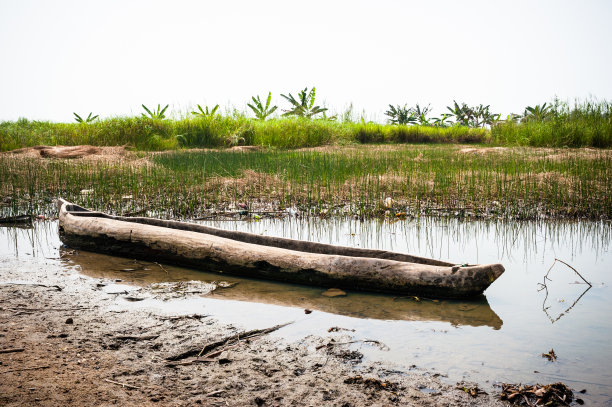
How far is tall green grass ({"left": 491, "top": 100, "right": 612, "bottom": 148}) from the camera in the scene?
556 inches

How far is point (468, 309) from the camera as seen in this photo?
3084 mm

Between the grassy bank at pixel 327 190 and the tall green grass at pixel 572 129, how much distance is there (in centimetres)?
564

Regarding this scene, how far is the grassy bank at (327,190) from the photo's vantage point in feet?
22.1

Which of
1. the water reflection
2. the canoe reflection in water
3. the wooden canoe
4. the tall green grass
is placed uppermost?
the tall green grass

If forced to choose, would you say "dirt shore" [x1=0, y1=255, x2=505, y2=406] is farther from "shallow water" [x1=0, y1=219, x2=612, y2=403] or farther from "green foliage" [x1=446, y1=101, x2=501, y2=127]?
"green foliage" [x1=446, y1=101, x2=501, y2=127]

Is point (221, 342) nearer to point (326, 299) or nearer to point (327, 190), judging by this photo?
point (326, 299)

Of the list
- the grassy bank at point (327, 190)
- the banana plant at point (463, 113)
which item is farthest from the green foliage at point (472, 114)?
the grassy bank at point (327, 190)

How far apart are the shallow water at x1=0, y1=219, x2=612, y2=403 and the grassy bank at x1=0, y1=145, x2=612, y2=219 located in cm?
152

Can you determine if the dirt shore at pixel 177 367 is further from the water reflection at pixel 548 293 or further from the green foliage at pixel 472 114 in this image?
the green foliage at pixel 472 114

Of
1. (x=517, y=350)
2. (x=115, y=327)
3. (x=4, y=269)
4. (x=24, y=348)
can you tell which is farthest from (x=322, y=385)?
(x=4, y=269)

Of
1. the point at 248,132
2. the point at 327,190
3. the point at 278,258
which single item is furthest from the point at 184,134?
the point at 278,258

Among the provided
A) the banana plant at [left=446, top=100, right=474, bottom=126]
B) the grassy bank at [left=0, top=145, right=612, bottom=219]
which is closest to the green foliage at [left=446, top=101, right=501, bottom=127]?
the banana plant at [left=446, top=100, right=474, bottom=126]

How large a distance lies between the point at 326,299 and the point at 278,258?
0.52 m

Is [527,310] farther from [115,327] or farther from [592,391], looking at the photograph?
[115,327]
